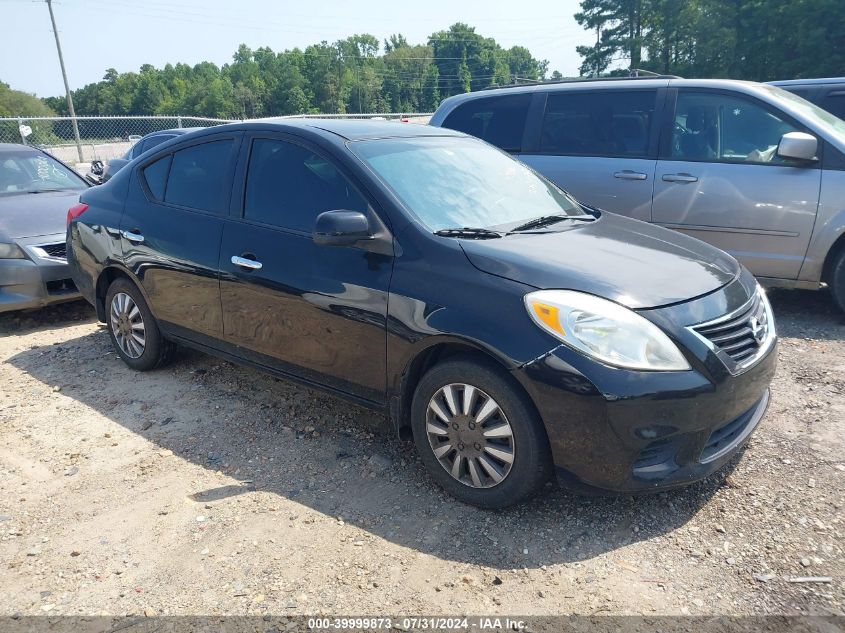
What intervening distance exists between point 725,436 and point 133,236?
152 inches

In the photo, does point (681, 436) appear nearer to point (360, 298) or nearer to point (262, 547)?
point (360, 298)

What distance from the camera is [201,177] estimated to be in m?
4.29

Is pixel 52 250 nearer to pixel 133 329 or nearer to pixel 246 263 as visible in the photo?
pixel 133 329

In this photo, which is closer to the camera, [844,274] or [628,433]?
[628,433]

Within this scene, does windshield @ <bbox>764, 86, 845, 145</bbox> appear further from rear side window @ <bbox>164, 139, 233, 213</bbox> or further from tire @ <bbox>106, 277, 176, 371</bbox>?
tire @ <bbox>106, 277, 176, 371</bbox>

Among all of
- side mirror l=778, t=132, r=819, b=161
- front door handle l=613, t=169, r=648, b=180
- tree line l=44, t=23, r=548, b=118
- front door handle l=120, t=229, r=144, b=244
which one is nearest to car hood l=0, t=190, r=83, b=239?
front door handle l=120, t=229, r=144, b=244

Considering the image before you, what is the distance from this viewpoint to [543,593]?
8.34ft

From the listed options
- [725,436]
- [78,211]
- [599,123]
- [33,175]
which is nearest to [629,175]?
[599,123]

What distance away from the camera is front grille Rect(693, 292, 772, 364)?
2.86 metres

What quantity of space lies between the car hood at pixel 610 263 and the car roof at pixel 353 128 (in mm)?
1083

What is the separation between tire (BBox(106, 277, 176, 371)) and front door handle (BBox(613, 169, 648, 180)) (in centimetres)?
400

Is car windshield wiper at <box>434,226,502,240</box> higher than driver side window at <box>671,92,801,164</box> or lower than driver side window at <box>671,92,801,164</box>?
lower

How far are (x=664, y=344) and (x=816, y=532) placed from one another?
107 centimetres

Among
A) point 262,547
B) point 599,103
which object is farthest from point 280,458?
point 599,103
